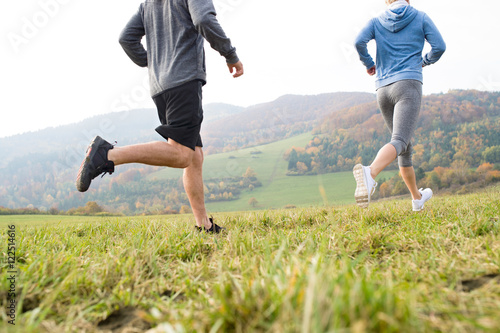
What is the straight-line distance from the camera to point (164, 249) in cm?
191

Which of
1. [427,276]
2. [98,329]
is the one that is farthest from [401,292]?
[98,329]

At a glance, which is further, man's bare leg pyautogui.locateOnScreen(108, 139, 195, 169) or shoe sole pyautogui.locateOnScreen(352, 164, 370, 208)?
shoe sole pyautogui.locateOnScreen(352, 164, 370, 208)

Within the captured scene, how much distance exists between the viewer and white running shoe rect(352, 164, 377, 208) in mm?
2807

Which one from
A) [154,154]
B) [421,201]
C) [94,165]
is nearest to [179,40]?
[154,154]

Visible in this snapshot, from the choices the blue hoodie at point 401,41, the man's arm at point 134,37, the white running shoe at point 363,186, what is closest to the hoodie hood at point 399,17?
the blue hoodie at point 401,41

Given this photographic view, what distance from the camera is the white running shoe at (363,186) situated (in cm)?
281

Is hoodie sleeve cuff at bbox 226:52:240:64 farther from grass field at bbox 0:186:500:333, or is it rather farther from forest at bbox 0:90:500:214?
forest at bbox 0:90:500:214

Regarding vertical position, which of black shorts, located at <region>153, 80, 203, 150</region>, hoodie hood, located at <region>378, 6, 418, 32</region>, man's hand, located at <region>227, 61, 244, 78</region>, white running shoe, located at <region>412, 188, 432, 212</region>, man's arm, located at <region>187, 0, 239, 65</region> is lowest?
white running shoe, located at <region>412, 188, 432, 212</region>

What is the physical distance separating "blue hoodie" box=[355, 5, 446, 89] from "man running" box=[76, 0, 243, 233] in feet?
5.53

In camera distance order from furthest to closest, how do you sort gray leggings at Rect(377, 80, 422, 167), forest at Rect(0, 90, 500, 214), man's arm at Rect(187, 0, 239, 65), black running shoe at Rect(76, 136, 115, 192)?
forest at Rect(0, 90, 500, 214) < gray leggings at Rect(377, 80, 422, 167) < man's arm at Rect(187, 0, 239, 65) < black running shoe at Rect(76, 136, 115, 192)

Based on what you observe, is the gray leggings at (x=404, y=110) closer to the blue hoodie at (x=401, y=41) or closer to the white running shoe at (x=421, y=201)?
the blue hoodie at (x=401, y=41)

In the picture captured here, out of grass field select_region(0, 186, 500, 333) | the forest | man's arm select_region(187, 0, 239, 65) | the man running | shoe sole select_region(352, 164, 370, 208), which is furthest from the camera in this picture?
the forest

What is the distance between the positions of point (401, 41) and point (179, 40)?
237cm

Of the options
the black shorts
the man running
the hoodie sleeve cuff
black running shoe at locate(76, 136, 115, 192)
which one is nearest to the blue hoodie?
the hoodie sleeve cuff
